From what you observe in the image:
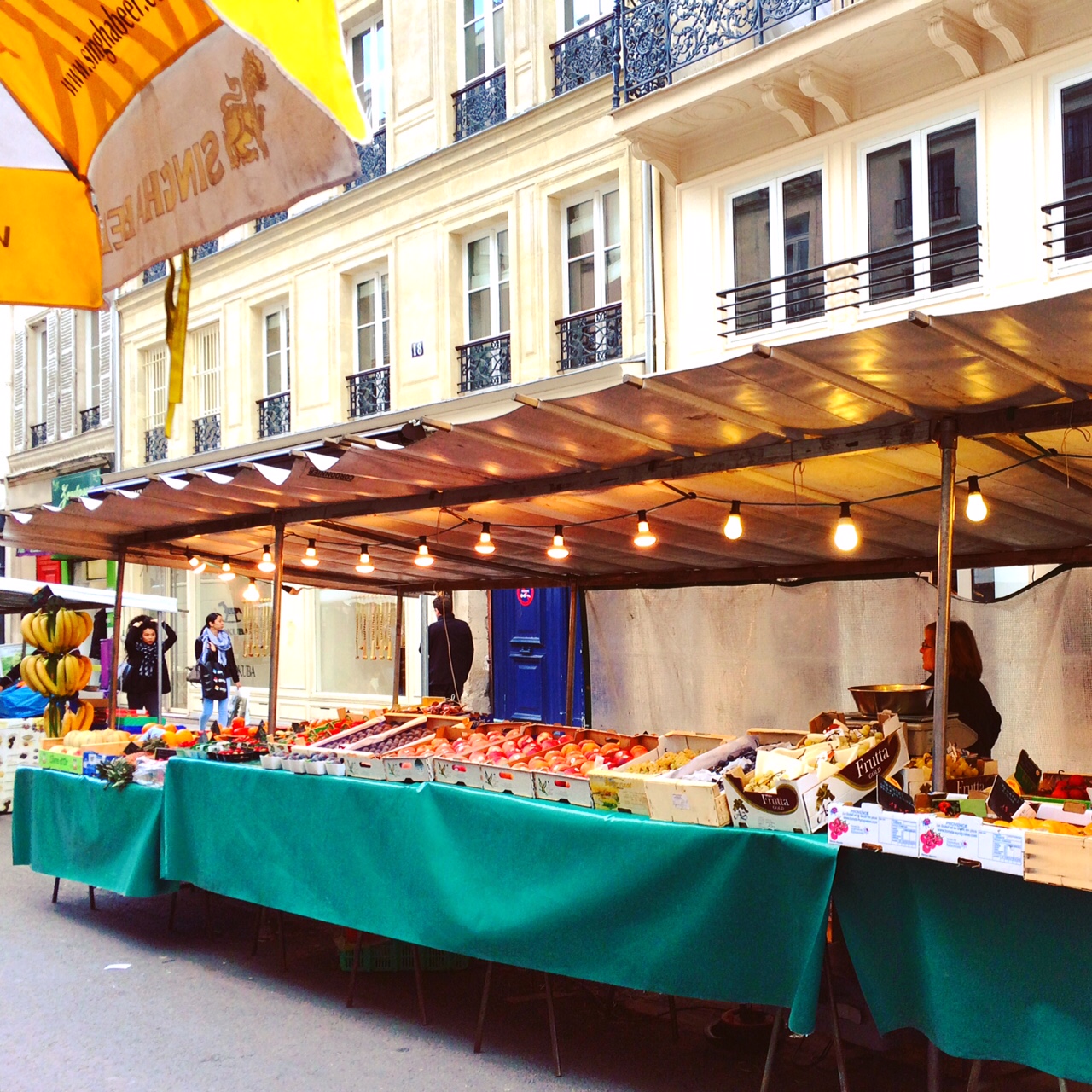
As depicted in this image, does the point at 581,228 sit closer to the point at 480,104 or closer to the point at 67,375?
the point at 480,104

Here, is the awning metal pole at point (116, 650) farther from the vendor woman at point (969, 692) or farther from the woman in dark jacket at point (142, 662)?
the vendor woman at point (969, 692)

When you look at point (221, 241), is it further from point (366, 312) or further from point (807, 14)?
point (807, 14)

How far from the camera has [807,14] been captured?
11.4 m

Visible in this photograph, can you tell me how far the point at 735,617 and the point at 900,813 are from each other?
5301 mm

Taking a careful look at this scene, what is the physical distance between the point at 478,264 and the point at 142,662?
728 centimetres

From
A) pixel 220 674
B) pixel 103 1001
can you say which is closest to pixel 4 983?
pixel 103 1001

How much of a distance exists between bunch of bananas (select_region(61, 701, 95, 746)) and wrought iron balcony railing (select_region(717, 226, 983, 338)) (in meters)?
7.44

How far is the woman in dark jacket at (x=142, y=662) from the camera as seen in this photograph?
1520cm

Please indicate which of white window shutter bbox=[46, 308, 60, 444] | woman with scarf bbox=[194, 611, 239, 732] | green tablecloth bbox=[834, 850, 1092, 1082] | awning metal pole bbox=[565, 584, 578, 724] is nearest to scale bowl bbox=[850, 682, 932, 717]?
green tablecloth bbox=[834, 850, 1092, 1082]

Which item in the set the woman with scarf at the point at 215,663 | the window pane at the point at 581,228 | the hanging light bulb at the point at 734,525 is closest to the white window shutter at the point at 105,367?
the woman with scarf at the point at 215,663

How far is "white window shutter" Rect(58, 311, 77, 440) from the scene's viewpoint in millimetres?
23250

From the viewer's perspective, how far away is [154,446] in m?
20.8

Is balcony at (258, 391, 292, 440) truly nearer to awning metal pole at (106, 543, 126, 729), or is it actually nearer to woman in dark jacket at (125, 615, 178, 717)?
woman in dark jacket at (125, 615, 178, 717)

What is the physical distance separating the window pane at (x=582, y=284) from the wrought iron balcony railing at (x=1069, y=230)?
5452 millimetres
